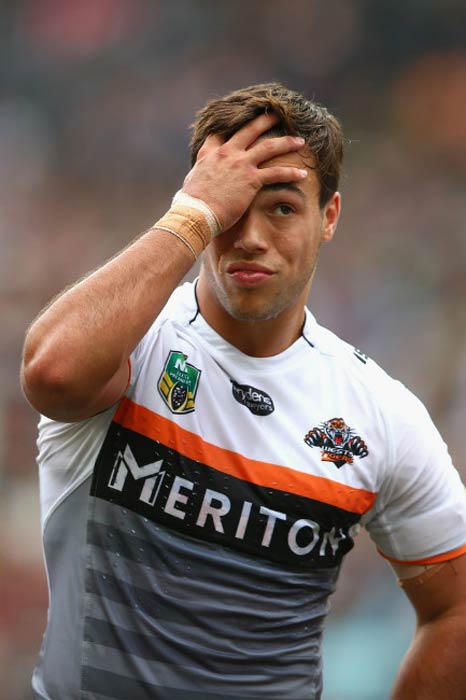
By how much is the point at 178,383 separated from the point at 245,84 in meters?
5.48

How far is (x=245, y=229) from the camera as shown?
2.76m

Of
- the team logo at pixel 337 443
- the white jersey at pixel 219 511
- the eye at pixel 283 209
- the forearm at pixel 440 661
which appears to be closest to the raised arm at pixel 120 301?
the eye at pixel 283 209

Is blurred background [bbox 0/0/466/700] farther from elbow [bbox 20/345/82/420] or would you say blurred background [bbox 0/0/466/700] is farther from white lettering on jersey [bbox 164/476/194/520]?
elbow [bbox 20/345/82/420]

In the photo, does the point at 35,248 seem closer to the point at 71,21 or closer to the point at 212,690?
the point at 71,21

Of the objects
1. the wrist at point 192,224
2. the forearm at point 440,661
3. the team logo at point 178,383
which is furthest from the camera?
the forearm at point 440,661

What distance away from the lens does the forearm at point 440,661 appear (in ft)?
9.86

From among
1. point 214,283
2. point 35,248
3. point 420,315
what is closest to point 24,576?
point 35,248

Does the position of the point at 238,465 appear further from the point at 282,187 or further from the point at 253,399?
the point at 282,187

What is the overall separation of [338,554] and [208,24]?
237 inches

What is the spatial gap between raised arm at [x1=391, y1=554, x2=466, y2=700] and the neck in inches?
→ 31.1

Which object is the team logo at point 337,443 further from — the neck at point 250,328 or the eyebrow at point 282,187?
the eyebrow at point 282,187

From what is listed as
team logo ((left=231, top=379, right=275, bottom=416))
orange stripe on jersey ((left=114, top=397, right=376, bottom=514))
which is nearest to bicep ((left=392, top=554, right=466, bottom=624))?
orange stripe on jersey ((left=114, top=397, right=376, bottom=514))

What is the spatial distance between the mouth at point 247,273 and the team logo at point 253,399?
0.31m

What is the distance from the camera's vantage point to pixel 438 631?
3.03 m
